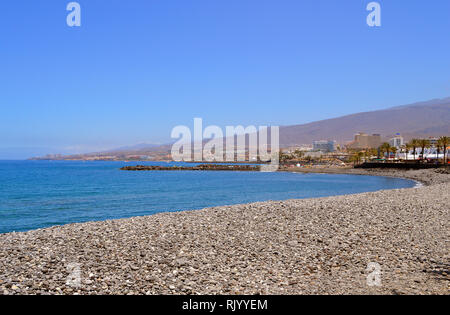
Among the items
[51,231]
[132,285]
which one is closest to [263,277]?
[132,285]

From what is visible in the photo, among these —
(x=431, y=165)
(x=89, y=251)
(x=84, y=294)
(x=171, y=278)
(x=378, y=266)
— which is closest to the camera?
(x=84, y=294)

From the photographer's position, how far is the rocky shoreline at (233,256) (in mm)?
7387

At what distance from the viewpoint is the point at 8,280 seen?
24.1 feet

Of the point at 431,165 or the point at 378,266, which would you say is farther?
the point at 431,165

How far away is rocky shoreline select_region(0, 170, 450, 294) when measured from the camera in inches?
291

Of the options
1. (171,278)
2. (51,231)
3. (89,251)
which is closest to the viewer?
(171,278)

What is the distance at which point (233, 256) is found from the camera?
9.59m
